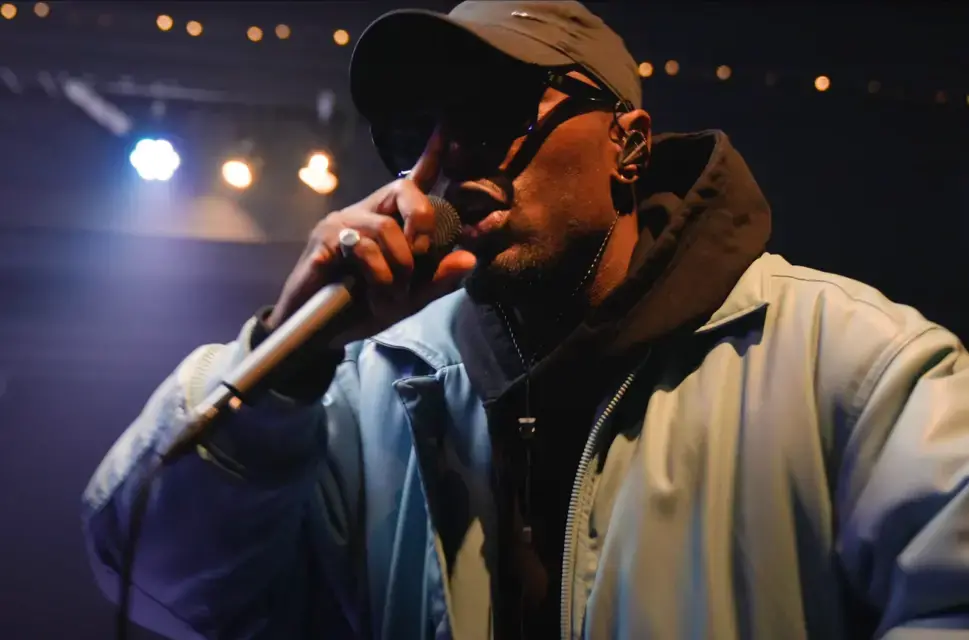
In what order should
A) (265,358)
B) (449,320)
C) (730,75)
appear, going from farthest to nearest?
(730,75)
(449,320)
(265,358)

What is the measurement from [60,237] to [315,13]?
0.74 meters

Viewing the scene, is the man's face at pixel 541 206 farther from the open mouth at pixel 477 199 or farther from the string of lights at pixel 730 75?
the string of lights at pixel 730 75

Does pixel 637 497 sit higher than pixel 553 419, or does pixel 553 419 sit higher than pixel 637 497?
pixel 553 419

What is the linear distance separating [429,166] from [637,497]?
0.51 meters

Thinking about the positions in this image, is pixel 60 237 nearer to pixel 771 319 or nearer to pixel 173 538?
pixel 173 538

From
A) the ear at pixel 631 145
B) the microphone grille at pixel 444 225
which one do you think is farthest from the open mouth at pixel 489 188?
the ear at pixel 631 145

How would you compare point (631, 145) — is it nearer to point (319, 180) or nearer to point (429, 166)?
point (429, 166)

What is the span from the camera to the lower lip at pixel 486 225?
112 cm

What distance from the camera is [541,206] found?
1155 mm

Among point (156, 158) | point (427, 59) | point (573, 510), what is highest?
point (156, 158)

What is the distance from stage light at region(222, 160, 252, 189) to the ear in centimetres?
92

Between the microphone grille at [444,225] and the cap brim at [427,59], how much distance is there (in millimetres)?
246

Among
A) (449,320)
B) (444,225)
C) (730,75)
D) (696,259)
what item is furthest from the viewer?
(730,75)

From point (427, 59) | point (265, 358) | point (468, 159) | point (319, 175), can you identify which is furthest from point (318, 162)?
point (265, 358)
